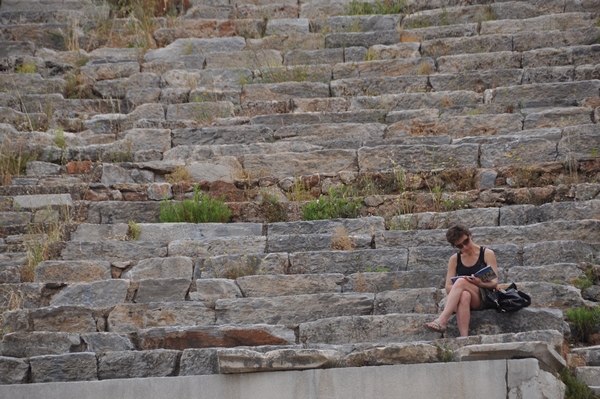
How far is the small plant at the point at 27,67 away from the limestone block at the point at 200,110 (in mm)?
2075

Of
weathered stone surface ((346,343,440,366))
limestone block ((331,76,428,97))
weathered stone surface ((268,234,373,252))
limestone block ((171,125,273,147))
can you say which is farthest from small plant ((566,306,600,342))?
limestone block ((331,76,428,97))

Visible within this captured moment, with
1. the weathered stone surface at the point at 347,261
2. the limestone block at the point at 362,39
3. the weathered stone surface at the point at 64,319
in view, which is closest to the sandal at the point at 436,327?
the weathered stone surface at the point at 347,261

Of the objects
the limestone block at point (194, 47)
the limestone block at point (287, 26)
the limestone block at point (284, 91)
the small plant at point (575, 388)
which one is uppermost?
the limestone block at point (287, 26)

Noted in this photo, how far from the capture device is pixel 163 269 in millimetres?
7641

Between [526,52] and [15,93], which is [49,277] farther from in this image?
[526,52]

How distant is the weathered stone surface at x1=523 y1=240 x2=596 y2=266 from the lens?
723 centimetres

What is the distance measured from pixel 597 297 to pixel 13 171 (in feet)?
17.9

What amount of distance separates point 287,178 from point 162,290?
2.16m

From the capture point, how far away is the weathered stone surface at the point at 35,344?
255 inches

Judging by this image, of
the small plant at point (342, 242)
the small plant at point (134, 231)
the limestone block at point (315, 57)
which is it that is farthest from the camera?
the limestone block at point (315, 57)

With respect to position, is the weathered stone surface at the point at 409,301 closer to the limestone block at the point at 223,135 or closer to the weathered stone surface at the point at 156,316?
the weathered stone surface at the point at 156,316

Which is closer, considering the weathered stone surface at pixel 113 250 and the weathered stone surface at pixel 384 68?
the weathered stone surface at pixel 113 250

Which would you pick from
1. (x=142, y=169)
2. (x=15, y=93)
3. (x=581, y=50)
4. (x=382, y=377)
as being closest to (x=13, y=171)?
(x=142, y=169)

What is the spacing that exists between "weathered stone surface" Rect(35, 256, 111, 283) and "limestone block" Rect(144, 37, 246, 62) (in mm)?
4990
